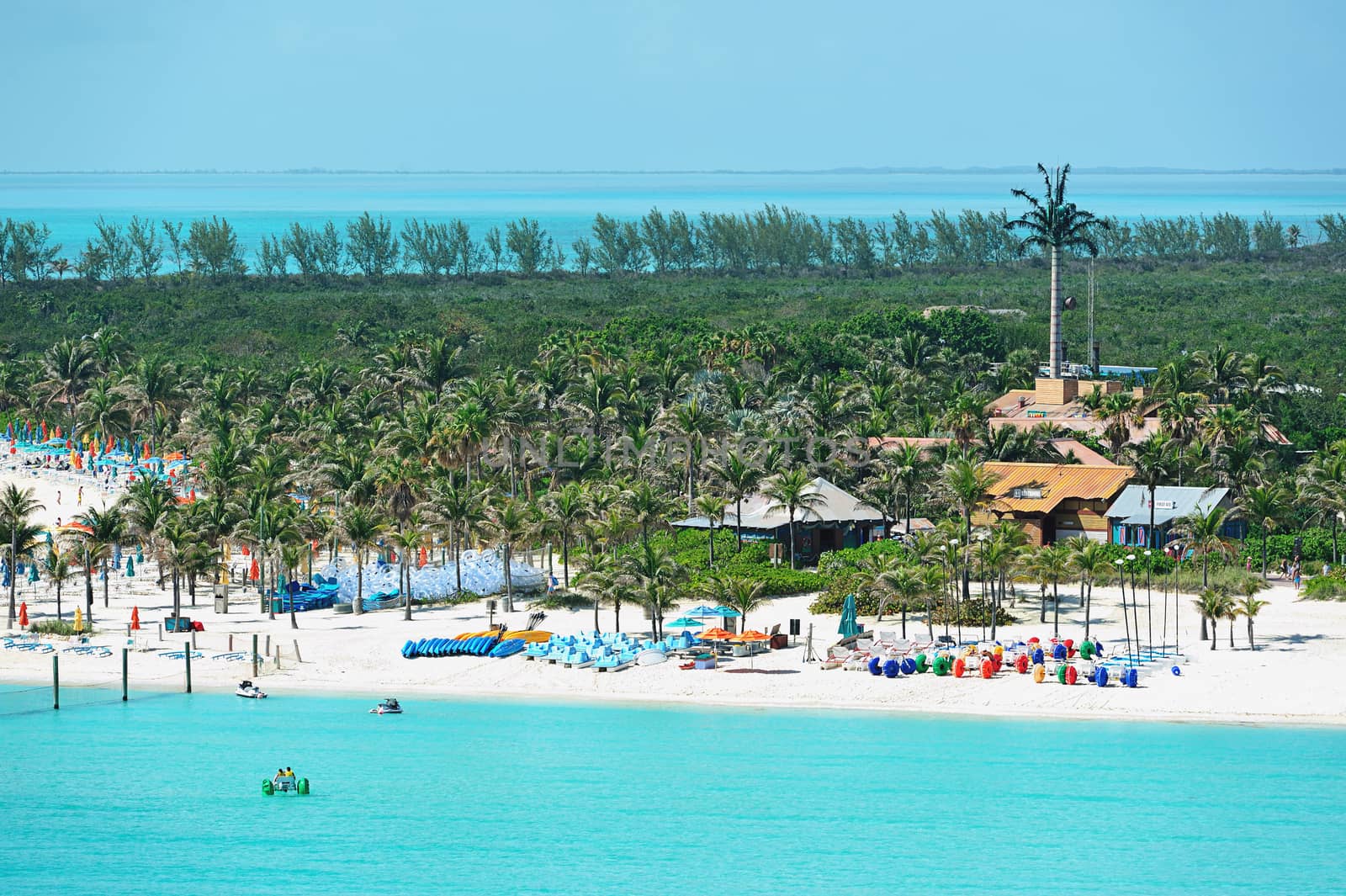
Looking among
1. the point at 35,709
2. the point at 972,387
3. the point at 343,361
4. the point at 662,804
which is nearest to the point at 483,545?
the point at 35,709

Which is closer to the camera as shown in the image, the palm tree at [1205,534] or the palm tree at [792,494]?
the palm tree at [1205,534]

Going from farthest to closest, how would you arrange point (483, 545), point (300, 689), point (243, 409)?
point (243, 409) → point (483, 545) → point (300, 689)

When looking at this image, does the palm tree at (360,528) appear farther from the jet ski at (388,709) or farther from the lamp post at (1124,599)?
the lamp post at (1124,599)

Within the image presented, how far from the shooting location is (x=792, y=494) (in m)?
64.9

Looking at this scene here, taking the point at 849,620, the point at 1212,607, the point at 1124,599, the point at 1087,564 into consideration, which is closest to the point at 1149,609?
the point at 1124,599

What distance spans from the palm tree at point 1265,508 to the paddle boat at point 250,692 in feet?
113

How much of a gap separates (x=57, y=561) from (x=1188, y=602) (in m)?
39.1

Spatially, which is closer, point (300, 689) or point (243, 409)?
point (300, 689)

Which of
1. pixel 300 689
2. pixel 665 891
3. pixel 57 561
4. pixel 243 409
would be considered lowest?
pixel 665 891

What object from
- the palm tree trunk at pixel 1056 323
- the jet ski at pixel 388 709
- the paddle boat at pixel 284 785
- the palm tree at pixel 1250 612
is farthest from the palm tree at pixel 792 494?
the palm tree trunk at pixel 1056 323

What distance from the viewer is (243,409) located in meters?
93.9

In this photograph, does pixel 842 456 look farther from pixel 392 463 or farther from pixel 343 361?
pixel 343 361

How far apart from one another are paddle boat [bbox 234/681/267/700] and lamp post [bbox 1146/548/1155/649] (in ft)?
90.3

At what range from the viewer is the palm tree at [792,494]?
214ft
